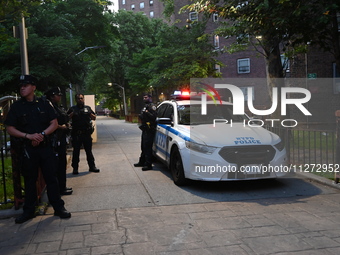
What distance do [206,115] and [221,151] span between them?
1662 millimetres

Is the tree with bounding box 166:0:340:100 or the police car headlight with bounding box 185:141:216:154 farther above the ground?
the tree with bounding box 166:0:340:100

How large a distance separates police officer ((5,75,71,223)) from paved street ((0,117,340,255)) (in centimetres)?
28

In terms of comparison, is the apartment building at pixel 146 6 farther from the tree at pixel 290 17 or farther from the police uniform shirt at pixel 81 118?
the police uniform shirt at pixel 81 118

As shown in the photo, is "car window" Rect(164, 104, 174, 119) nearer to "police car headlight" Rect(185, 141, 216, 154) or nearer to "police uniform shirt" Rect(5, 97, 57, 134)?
"police car headlight" Rect(185, 141, 216, 154)

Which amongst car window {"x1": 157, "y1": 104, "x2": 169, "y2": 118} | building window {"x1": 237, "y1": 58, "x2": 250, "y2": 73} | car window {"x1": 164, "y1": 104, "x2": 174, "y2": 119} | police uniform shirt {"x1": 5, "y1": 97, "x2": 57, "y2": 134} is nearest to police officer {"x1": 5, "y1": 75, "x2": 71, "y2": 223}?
police uniform shirt {"x1": 5, "y1": 97, "x2": 57, "y2": 134}

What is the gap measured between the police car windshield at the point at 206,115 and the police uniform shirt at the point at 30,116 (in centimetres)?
327

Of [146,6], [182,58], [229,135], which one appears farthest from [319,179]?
[146,6]

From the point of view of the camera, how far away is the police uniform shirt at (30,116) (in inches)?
198

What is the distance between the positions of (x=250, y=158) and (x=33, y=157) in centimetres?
353

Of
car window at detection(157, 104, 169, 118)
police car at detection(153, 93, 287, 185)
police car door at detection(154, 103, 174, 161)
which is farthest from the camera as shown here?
car window at detection(157, 104, 169, 118)

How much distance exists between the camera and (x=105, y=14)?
949 inches

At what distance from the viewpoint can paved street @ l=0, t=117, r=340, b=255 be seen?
163 inches

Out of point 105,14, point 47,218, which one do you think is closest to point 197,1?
point 47,218

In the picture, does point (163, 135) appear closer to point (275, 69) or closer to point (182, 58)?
point (275, 69)
